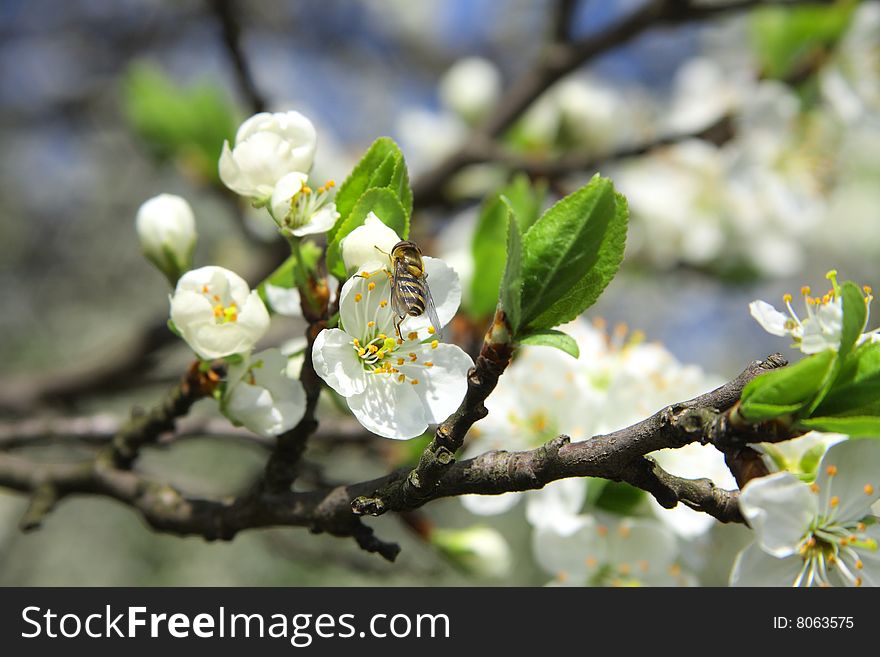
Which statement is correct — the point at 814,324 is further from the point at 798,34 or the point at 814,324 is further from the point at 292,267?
the point at 798,34

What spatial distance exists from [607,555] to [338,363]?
0.70 meters

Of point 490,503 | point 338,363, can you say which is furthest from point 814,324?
point 490,503

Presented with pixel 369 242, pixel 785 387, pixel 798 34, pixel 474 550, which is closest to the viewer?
pixel 785 387

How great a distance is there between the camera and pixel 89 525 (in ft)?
15.8

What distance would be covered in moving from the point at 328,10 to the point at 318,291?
4799 mm

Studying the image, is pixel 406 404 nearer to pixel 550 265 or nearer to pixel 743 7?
pixel 550 265

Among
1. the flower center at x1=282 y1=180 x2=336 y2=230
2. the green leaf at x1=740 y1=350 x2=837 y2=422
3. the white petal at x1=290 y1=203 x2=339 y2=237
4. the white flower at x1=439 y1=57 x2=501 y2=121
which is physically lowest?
the green leaf at x1=740 y1=350 x2=837 y2=422

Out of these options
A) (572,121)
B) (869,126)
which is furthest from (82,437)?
(869,126)

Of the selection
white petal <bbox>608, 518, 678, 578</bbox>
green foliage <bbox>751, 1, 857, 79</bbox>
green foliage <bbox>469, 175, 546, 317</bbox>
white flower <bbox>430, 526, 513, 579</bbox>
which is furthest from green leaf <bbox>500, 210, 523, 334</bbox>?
green foliage <bbox>751, 1, 857, 79</bbox>

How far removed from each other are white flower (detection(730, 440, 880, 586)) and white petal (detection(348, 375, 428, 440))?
36 centimetres

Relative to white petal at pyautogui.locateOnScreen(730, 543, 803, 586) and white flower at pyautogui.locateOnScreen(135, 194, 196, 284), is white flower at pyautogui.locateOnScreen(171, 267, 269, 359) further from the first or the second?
white petal at pyautogui.locateOnScreen(730, 543, 803, 586)

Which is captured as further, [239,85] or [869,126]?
[869,126]

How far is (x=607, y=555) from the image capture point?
1.48 metres

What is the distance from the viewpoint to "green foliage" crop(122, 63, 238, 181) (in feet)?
8.22
